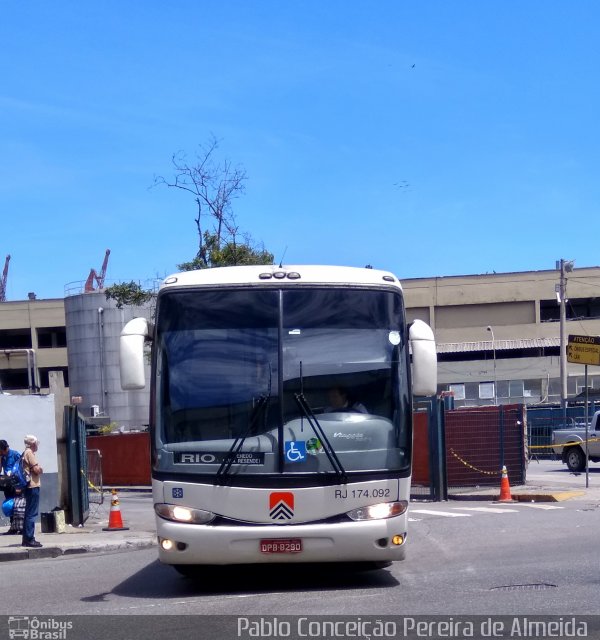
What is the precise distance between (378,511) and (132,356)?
296 centimetres

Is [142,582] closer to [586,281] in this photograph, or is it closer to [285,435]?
[285,435]

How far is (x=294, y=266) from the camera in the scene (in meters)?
10.1

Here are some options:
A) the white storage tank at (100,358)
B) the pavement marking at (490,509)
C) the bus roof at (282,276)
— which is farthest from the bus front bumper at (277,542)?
the white storage tank at (100,358)

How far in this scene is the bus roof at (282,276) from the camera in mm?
9898

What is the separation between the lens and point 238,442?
A: 9.28 m

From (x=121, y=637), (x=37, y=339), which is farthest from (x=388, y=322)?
(x=37, y=339)

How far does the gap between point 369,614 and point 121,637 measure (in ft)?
7.08

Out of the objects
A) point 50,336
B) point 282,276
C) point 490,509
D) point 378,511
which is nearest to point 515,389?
point 50,336

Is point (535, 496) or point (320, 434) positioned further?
point (535, 496)

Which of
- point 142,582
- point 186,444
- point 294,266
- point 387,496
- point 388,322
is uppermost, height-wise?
point 294,266

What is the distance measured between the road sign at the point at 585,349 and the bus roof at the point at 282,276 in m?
11.8

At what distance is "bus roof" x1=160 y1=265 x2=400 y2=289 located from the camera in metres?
9.90

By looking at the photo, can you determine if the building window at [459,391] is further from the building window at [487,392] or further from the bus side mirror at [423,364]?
the bus side mirror at [423,364]

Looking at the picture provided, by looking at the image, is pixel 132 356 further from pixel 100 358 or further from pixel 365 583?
pixel 100 358
